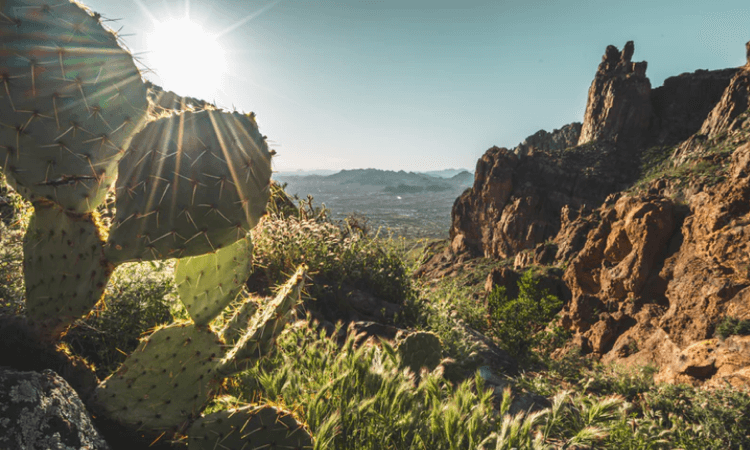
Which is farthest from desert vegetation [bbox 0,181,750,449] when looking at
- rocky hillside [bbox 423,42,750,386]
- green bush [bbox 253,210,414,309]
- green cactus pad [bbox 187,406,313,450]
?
rocky hillside [bbox 423,42,750,386]

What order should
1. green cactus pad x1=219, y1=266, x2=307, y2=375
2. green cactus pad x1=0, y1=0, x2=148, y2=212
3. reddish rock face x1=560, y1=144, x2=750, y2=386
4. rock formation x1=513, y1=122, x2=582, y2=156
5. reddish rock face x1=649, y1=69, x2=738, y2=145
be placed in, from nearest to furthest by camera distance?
green cactus pad x1=0, y1=0, x2=148, y2=212 → green cactus pad x1=219, y1=266, x2=307, y2=375 → reddish rock face x1=560, y1=144, x2=750, y2=386 → reddish rock face x1=649, y1=69, x2=738, y2=145 → rock formation x1=513, y1=122, x2=582, y2=156

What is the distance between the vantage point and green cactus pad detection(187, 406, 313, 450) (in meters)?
1.57

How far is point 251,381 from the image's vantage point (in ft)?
7.73

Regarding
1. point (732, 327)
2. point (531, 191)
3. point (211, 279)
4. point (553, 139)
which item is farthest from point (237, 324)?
point (553, 139)

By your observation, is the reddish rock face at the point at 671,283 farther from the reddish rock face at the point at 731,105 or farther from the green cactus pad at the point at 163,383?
the reddish rock face at the point at 731,105

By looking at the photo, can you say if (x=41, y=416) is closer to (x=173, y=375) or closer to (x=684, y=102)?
(x=173, y=375)

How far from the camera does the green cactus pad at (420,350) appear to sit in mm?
2740

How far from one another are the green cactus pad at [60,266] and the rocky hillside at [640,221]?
11.9m

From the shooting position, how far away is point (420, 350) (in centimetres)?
284

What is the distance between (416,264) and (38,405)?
4371 millimetres

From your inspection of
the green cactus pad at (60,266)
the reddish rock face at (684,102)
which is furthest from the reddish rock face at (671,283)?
the reddish rock face at (684,102)

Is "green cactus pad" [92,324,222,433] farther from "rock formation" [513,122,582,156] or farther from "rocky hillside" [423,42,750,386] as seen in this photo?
"rock formation" [513,122,582,156]

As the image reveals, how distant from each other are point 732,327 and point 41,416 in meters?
16.7

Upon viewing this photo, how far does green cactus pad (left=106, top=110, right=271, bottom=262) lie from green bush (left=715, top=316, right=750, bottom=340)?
1575 cm
